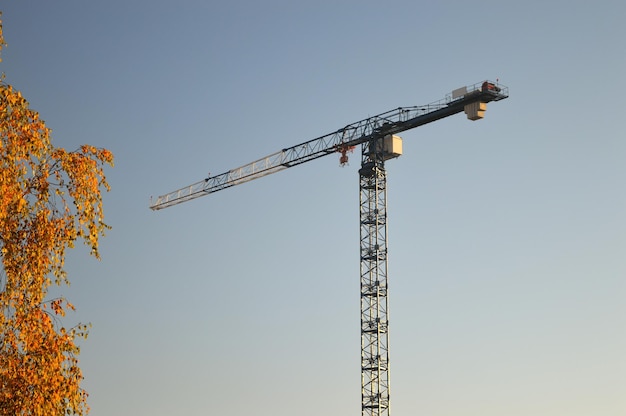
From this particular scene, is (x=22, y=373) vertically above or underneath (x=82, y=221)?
underneath

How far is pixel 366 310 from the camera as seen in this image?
132 meters

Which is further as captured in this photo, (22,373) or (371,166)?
(371,166)

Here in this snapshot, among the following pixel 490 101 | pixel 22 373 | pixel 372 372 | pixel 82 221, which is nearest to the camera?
pixel 22 373

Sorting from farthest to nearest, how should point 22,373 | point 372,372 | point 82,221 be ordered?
point 372,372, point 82,221, point 22,373

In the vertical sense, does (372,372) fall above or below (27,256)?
above

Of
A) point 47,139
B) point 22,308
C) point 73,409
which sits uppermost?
point 47,139

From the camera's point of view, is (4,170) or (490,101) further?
(490,101)

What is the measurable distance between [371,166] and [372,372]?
28349 millimetres

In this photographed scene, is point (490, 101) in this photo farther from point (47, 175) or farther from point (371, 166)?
point (47, 175)

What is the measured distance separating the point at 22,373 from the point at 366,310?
98.2 meters

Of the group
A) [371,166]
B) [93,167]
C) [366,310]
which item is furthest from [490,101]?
[93,167]

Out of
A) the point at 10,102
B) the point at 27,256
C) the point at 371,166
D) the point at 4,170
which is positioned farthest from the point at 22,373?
the point at 371,166

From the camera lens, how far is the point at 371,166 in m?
137

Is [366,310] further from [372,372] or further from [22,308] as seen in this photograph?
[22,308]
